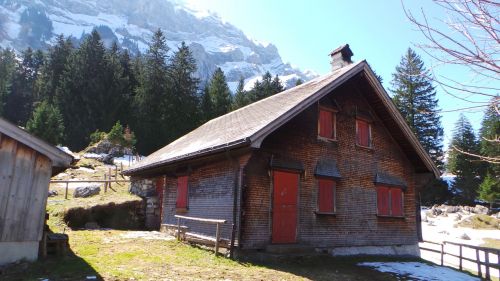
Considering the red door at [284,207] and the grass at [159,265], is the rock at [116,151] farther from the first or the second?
the red door at [284,207]

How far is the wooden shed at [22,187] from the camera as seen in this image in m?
9.22

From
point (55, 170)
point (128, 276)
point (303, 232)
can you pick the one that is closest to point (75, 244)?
point (55, 170)

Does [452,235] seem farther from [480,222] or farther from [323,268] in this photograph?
[323,268]

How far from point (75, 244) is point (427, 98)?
185ft

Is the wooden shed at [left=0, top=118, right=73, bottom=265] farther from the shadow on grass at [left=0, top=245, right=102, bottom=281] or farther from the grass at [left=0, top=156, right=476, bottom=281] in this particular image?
the grass at [left=0, top=156, right=476, bottom=281]

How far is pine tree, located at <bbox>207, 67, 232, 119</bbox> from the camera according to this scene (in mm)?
59041

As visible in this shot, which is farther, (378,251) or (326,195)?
(378,251)

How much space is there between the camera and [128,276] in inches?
347

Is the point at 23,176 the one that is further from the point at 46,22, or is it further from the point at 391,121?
the point at 46,22

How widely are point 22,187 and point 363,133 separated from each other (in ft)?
41.3

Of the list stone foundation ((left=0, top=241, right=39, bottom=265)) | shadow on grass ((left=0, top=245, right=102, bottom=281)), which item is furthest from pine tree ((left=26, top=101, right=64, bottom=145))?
shadow on grass ((left=0, top=245, right=102, bottom=281))

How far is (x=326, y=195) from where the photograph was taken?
575 inches

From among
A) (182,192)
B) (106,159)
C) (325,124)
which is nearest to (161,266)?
(182,192)

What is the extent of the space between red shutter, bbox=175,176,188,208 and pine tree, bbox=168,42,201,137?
34.6 meters
